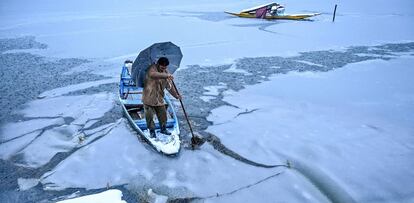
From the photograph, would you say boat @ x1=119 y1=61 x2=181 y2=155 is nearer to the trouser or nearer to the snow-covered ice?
the trouser

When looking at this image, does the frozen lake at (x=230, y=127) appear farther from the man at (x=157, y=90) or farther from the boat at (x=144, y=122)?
the man at (x=157, y=90)

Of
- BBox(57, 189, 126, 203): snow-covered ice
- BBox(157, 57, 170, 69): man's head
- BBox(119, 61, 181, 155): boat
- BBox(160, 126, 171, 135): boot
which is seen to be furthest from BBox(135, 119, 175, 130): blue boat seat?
BBox(57, 189, 126, 203): snow-covered ice

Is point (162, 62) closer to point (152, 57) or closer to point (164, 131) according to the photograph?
point (152, 57)

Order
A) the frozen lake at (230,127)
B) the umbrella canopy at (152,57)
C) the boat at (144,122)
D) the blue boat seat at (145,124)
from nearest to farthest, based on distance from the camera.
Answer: the frozen lake at (230,127) → the boat at (144,122) → the umbrella canopy at (152,57) → the blue boat seat at (145,124)

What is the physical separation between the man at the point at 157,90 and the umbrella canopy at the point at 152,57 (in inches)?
13.0

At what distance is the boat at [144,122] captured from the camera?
584 centimetres

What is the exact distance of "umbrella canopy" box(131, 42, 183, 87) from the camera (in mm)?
6027

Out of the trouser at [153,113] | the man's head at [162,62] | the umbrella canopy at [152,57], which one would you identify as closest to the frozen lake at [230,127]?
the trouser at [153,113]

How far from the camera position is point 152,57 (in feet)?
20.0

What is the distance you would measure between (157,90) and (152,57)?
0.65 m

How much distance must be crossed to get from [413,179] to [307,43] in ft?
36.9

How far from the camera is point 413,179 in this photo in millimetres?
5102

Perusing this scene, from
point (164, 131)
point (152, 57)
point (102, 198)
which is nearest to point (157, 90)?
point (152, 57)

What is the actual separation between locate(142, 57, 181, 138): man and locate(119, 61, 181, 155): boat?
0.19 m
